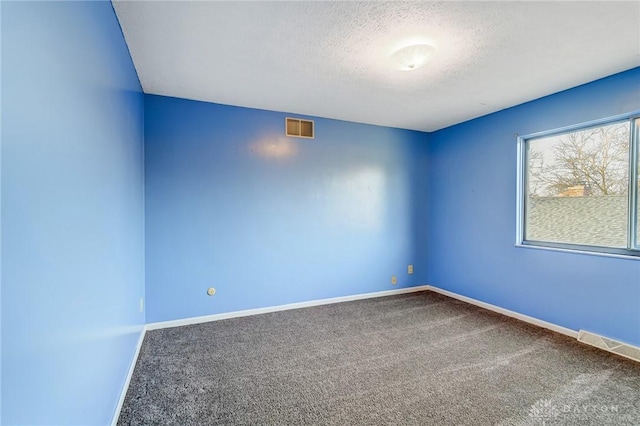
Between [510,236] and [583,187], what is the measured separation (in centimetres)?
84

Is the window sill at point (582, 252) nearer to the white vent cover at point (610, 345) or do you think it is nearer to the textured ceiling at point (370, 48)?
the white vent cover at point (610, 345)

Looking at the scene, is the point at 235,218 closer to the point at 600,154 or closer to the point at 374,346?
the point at 374,346

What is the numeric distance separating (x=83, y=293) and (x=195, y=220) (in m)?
2.07

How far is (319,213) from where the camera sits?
3.86 meters

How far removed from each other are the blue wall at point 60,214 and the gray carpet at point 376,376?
54cm

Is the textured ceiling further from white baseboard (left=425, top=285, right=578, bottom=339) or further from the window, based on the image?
white baseboard (left=425, top=285, right=578, bottom=339)

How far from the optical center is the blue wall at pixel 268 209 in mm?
3135

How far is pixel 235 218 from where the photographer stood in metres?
3.41

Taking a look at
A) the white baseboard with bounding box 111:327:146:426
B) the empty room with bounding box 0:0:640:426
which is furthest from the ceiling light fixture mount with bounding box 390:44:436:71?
the white baseboard with bounding box 111:327:146:426

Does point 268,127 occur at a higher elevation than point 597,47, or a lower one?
lower

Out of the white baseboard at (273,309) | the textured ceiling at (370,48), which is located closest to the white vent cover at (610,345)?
the white baseboard at (273,309)

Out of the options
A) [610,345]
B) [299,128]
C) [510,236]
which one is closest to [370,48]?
Answer: [299,128]

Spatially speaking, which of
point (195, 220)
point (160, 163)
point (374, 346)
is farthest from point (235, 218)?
point (374, 346)

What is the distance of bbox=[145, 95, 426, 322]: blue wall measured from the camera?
3135mm
